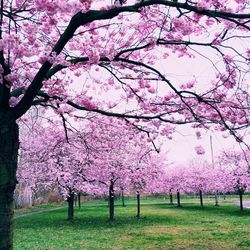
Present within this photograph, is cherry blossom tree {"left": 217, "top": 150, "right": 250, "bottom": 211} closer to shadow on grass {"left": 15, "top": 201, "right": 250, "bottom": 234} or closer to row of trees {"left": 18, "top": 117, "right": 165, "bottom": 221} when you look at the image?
shadow on grass {"left": 15, "top": 201, "right": 250, "bottom": 234}

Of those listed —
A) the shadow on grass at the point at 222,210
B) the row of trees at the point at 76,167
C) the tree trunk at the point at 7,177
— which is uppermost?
the row of trees at the point at 76,167

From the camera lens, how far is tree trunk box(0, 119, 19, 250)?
5688 mm

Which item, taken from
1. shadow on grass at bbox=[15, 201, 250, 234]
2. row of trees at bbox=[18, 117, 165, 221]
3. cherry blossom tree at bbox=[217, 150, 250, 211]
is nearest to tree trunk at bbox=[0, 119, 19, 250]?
shadow on grass at bbox=[15, 201, 250, 234]

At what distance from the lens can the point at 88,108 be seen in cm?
701

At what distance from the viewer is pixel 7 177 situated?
5.75 metres

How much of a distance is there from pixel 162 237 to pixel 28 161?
12780 mm

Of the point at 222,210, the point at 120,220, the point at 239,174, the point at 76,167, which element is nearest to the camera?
Result: the point at 120,220

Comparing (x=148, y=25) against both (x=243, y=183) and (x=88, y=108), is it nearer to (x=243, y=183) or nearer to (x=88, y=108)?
(x=88, y=108)

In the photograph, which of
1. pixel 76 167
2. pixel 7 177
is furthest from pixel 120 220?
pixel 7 177

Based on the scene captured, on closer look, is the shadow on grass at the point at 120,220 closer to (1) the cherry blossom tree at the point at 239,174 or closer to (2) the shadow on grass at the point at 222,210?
(2) the shadow on grass at the point at 222,210

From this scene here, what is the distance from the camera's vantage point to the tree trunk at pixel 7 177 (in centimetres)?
569

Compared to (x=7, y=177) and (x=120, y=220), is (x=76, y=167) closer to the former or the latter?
(x=120, y=220)

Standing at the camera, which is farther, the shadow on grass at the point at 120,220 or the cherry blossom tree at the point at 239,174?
the cherry blossom tree at the point at 239,174

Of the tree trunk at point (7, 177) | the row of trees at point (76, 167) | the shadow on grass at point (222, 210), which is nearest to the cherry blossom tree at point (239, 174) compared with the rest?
the shadow on grass at point (222, 210)
